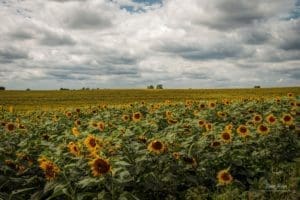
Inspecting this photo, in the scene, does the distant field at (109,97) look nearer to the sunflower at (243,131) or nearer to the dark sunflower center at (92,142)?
the sunflower at (243,131)

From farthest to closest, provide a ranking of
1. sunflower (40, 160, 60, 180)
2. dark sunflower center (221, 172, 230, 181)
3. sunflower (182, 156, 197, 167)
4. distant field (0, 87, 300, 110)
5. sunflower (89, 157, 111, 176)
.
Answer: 1. distant field (0, 87, 300, 110)
2. sunflower (182, 156, 197, 167)
3. dark sunflower center (221, 172, 230, 181)
4. sunflower (40, 160, 60, 180)
5. sunflower (89, 157, 111, 176)

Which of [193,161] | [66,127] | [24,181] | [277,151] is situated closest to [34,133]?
[66,127]

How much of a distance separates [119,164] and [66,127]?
221 inches

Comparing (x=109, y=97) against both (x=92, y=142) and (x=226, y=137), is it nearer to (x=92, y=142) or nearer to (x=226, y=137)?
(x=226, y=137)

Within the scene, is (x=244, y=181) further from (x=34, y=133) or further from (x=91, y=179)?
(x=34, y=133)

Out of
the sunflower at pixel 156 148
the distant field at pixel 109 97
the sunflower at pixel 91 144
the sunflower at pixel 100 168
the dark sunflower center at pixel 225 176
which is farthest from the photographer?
the distant field at pixel 109 97

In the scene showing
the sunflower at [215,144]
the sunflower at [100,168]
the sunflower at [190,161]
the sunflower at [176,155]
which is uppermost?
the sunflower at [100,168]

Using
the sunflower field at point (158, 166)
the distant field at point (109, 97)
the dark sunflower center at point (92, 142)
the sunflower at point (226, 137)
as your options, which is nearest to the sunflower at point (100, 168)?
the sunflower field at point (158, 166)

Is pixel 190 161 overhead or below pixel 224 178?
overhead

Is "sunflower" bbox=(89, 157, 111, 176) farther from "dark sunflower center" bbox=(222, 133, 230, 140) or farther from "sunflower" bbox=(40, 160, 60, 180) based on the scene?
"dark sunflower center" bbox=(222, 133, 230, 140)

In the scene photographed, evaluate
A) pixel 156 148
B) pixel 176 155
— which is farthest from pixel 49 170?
pixel 176 155

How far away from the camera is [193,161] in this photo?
5969mm

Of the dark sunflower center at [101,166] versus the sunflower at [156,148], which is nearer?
the dark sunflower center at [101,166]

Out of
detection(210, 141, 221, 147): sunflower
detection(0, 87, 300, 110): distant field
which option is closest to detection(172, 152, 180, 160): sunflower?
detection(210, 141, 221, 147): sunflower
